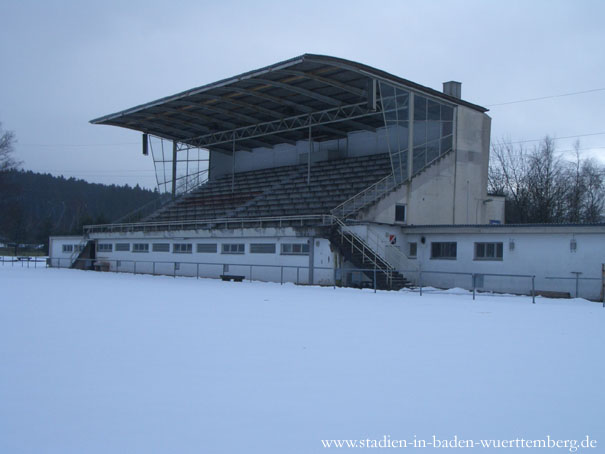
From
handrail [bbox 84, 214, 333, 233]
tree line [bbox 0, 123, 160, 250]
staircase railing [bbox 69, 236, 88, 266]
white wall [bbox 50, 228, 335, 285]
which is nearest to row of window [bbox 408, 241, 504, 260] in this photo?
white wall [bbox 50, 228, 335, 285]

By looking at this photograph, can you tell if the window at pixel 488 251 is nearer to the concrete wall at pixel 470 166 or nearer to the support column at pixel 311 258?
the concrete wall at pixel 470 166

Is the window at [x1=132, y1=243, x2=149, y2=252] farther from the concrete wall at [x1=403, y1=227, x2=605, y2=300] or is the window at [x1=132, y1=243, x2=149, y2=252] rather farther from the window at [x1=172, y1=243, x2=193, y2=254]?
the concrete wall at [x1=403, y1=227, x2=605, y2=300]

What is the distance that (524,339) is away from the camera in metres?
12.8

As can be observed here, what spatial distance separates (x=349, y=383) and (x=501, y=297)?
63.0 ft

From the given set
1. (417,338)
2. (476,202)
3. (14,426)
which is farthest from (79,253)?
(14,426)

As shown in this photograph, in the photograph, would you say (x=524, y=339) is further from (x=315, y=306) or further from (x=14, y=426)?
(x=14, y=426)

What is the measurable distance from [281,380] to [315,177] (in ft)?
116

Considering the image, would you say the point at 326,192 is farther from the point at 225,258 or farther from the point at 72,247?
the point at 72,247

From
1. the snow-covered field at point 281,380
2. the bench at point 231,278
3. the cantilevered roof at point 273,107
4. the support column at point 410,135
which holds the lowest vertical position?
the bench at point 231,278

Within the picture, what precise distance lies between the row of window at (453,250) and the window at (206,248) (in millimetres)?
13676

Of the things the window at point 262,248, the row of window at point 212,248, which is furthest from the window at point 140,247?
the window at point 262,248

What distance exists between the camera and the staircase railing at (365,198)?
3381cm

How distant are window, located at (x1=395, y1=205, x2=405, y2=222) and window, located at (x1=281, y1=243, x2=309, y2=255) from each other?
17.7ft

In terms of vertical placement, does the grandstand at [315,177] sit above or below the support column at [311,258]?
above
